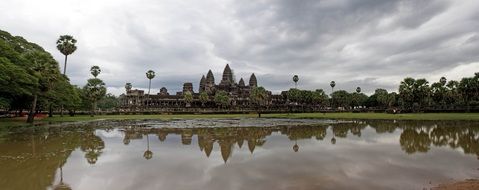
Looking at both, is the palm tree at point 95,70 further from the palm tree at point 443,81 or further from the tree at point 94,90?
the palm tree at point 443,81

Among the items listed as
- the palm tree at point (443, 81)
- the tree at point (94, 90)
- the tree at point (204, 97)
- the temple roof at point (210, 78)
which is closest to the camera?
A: the tree at point (94, 90)

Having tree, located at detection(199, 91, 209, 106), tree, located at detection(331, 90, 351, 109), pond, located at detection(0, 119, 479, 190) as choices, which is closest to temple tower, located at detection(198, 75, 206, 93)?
tree, located at detection(199, 91, 209, 106)

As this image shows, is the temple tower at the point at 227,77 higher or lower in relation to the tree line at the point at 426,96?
higher

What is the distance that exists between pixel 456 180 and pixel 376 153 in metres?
6.25

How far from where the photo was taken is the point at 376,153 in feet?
57.4

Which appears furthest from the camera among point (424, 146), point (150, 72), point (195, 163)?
point (150, 72)

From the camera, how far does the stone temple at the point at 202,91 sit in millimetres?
126188

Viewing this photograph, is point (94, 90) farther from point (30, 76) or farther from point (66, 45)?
point (30, 76)

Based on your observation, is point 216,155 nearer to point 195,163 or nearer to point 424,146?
point 195,163

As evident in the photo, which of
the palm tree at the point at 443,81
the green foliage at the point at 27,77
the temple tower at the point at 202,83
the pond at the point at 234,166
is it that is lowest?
the pond at the point at 234,166

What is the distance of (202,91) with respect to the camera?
145250 mm

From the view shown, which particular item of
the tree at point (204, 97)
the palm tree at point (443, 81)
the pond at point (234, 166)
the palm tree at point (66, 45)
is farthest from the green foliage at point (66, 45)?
the palm tree at point (443, 81)

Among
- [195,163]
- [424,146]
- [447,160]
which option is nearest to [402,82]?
[424,146]

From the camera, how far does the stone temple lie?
414 feet
